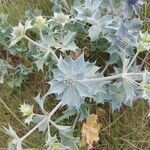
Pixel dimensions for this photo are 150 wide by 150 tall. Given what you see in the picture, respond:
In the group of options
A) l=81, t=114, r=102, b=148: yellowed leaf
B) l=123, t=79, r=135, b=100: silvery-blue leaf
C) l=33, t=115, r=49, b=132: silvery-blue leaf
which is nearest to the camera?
l=123, t=79, r=135, b=100: silvery-blue leaf

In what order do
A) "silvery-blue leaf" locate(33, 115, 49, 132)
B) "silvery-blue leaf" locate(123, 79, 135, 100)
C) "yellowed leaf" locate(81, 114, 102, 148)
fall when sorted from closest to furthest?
"silvery-blue leaf" locate(123, 79, 135, 100) → "silvery-blue leaf" locate(33, 115, 49, 132) → "yellowed leaf" locate(81, 114, 102, 148)

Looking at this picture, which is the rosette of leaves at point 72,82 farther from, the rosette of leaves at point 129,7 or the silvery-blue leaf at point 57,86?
the rosette of leaves at point 129,7

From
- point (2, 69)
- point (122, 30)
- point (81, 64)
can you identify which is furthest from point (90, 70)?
point (2, 69)

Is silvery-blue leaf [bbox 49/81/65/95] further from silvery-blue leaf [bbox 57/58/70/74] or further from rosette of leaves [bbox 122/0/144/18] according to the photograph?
rosette of leaves [bbox 122/0/144/18]

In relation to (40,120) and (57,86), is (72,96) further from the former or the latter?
(40,120)

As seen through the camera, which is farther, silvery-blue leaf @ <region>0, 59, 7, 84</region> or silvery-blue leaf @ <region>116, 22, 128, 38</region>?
silvery-blue leaf @ <region>0, 59, 7, 84</region>

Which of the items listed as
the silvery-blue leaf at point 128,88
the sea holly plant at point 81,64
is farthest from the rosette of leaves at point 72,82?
the silvery-blue leaf at point 128,88

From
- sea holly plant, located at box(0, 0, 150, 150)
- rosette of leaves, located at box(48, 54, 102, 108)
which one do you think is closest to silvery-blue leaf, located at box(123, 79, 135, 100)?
sea holly plant, located at box(0, 0, 150, 150)
